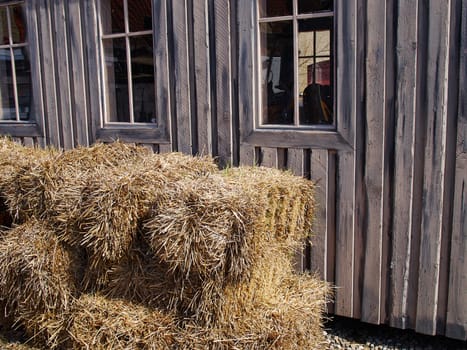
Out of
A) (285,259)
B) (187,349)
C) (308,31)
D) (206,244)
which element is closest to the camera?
(206,244)

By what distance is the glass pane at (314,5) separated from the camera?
3.26 meters

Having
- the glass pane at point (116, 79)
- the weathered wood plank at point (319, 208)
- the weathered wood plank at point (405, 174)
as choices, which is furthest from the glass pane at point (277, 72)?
the glass pane at point (116, 79)

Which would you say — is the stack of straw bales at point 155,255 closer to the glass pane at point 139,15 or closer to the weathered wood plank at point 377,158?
the weathered wood plank at point 377,158

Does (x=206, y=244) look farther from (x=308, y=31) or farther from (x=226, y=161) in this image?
(x=308, y=31)

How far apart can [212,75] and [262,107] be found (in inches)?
20.0

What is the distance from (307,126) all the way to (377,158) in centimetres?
57

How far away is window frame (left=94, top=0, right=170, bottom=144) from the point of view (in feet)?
12.9

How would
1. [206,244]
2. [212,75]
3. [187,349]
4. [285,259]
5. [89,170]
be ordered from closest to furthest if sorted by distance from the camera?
1. [206,244]
2. [187,349]
3. [285,259]
4. [89,170]
5. [212,75]

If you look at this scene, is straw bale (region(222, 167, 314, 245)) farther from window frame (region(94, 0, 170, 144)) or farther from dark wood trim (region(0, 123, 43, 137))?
dark wood trim (region(0, 123, 43, 137))

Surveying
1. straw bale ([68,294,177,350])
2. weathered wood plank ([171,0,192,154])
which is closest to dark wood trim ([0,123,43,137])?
weathered wood plank ([171,0,192,154])

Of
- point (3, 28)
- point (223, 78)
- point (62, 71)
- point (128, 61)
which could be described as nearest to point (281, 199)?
point (223, 78)

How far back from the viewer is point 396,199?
309 centimetres

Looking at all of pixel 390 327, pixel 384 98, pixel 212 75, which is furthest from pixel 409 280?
pixel 212 75

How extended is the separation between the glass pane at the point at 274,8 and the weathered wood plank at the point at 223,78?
27 cm
